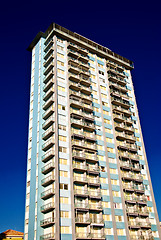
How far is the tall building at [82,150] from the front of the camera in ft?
162

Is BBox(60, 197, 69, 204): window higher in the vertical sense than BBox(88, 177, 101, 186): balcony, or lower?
lower

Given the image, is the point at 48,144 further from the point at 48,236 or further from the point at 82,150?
the point at 48,236

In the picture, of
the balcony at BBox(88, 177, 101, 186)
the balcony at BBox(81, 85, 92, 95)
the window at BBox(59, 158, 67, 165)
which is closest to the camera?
the window at BBox(59, 158, 67, 165)

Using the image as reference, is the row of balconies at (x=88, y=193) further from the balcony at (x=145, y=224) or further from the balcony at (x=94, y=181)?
the balcony at (x=145, y=224)

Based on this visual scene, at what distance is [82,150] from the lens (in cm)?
5725

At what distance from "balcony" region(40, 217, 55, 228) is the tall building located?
0.60ft

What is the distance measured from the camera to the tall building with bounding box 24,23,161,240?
49.3m

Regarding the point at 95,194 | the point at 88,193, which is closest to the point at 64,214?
the point at 88,193

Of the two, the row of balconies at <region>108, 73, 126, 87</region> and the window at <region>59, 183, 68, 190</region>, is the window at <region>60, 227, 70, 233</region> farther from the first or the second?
the row of balconies at <region>108, 73, 126, 87</region>

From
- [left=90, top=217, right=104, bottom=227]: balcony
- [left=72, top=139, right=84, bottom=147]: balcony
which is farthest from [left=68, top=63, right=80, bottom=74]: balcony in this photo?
[left=90, top=217, right=104, bottom=227]: balcony

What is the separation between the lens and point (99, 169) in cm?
5803

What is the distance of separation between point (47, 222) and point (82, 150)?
1747 centimetres

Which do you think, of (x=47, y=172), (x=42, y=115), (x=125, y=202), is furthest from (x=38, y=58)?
(x=125, y=202)

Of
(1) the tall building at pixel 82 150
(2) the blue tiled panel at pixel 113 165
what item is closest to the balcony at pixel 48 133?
(1) the tall building at pixel 82 150
